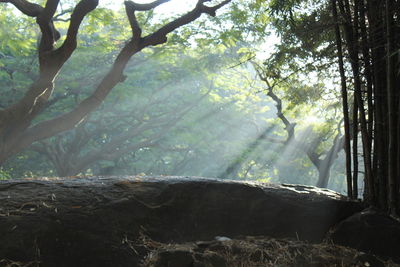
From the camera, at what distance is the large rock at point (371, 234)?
314cm

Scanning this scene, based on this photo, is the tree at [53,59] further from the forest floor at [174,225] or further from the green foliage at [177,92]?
the forest floor at [174,225]

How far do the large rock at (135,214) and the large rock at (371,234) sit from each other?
0.72 feet

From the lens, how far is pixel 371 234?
10.4 ft

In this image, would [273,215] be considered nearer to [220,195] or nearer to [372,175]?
[220,195]

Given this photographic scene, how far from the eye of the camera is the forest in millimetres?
3793

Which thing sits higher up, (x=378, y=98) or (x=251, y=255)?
(x=378, y=98)

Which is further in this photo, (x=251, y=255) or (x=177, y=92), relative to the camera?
(x=177, y=92)

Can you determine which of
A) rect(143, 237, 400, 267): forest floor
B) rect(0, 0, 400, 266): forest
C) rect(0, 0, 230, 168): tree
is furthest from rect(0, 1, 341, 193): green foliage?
rect(143, 237, 400, 267): forest floor

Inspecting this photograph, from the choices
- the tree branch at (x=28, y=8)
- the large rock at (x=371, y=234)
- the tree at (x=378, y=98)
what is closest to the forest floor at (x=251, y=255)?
the large rock at (x=371, y=234)

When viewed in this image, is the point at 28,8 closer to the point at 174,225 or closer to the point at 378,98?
the point at 174,225

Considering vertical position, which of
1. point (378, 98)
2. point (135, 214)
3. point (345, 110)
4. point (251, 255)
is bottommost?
point (251, 255)

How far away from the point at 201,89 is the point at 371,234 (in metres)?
12.7

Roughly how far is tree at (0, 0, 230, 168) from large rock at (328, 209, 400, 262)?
4.56 meters

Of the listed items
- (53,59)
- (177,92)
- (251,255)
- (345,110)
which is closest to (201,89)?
(177,92)
